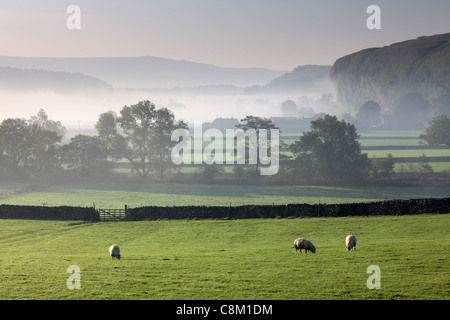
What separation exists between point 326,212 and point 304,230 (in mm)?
6656

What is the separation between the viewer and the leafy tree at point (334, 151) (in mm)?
85562

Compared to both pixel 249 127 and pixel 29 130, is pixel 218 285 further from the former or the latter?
pixel 29 130

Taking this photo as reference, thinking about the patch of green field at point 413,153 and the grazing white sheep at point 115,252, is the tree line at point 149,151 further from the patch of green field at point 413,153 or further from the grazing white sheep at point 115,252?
the grazing white sheep at point 115,252

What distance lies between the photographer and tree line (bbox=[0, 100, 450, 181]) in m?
86.4

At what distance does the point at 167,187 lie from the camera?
8238 centimetres

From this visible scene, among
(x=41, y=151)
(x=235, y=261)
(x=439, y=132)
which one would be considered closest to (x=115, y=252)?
(x=235, y=261)

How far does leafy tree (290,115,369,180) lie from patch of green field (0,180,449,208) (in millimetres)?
8482

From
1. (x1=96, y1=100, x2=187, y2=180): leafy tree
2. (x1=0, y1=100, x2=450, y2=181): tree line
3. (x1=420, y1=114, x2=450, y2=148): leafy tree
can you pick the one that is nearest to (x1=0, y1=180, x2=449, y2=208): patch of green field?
(x1=0, y1=100, x2=450, y2=181): tree line

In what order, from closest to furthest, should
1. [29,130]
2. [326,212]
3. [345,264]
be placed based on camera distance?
[345,264]
[326,212]
[29,130]

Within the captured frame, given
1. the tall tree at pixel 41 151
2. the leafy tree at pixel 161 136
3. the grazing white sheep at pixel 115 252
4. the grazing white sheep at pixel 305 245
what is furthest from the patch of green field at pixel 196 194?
the grazing white sheep at pixel 305 245

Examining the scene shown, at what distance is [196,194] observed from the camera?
73562mm

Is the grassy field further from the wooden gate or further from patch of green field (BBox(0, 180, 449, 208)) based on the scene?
patch of green field (BBox(0, 180, 449, 208))
